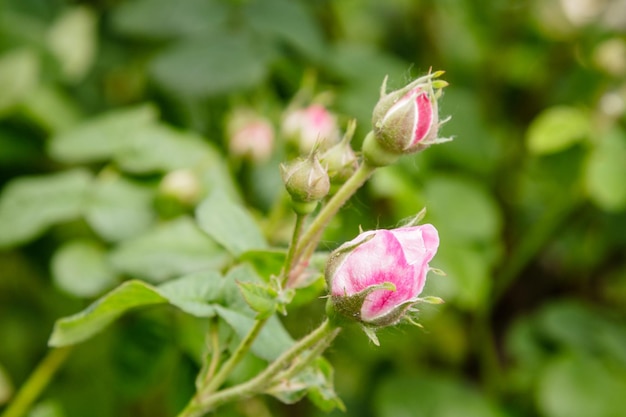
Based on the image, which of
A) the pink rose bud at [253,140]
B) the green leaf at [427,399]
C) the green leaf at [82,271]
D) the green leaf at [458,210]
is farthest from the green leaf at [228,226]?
the green leaf at [427,399]

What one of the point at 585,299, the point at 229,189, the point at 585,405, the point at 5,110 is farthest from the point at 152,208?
the point at 585,299

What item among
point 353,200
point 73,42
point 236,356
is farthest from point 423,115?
point 73,42

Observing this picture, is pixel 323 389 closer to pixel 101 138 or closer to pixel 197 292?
pixel 197 292

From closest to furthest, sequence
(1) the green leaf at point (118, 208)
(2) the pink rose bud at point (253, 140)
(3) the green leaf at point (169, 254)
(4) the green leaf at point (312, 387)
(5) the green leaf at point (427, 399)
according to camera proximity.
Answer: (4) the green leaf at point (312, 387) < (3) the green leaf at point (169, 254) < (1) the green leaf at point (118, 208) < (2) the pink rose bud at point (253, 140) < (5) the green leaf at point (427, 399)

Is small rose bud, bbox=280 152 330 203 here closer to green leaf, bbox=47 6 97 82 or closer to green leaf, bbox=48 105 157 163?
green leaf, bbox=48 105 157 163

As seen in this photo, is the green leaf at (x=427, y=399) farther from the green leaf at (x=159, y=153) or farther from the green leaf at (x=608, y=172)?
the green leaf at (x=159, y=153)
